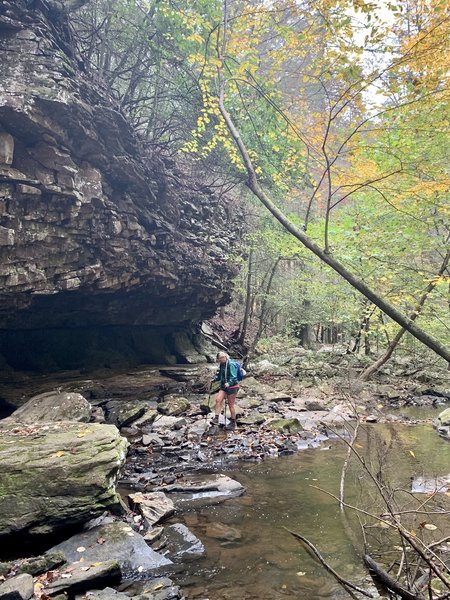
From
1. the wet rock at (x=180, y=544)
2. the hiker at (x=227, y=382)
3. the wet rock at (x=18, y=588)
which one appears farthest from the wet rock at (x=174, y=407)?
the wet rock at (x=18, y=588)

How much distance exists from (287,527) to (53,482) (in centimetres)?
312

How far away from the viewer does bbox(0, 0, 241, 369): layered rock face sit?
10.4m

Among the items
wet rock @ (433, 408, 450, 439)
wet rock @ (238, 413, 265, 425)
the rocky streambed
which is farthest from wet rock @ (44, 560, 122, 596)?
wet rock @ (433, 408, 450, 439)

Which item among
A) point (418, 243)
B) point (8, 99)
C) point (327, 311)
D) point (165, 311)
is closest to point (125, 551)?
point (8, 99)

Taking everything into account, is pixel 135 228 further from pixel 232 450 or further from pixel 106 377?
pixel 232 450

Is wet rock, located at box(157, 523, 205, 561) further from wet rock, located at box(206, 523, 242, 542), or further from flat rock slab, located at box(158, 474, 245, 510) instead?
flat rock slab, located at box(158, 474, 245, 510)

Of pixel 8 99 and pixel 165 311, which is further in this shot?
pixel 165 311

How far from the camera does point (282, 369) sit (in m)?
19.2

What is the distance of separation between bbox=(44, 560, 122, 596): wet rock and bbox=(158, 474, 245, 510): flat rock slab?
86.4 inches

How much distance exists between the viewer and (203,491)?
680 centimetres

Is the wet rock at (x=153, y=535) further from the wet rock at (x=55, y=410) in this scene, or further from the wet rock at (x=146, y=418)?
the wet rock at (x=146, y=418)

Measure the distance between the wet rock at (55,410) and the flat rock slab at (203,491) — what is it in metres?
3.99

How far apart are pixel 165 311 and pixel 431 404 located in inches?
441

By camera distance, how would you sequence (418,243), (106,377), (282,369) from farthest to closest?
(282,369) < (106,377) < (418,243)
